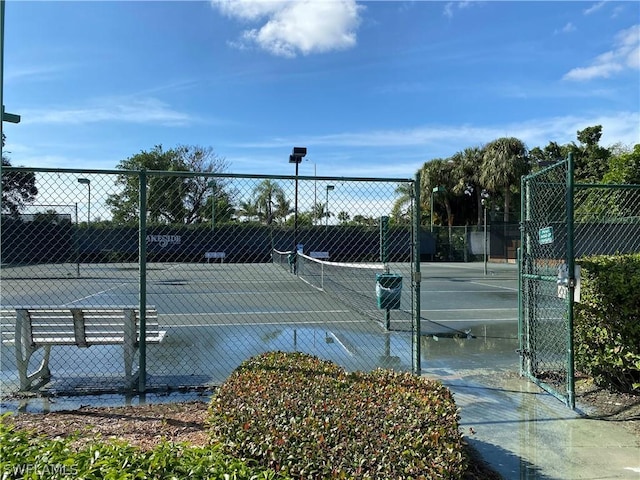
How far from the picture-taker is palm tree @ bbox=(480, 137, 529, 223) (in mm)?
42438

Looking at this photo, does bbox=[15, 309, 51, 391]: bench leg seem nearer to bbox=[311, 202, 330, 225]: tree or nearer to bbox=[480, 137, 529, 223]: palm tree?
bbox=[311, 202, 330, 225]: tree

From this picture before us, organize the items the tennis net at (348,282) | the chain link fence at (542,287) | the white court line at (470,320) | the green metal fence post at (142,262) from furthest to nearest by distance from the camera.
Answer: the tennis net at (348,282), the white court line at (470,320), the chain link fence at (542,287), the green metal fence post at (142,262)

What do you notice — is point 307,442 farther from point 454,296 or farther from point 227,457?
point 454,296

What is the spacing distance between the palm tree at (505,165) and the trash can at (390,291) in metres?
36.5

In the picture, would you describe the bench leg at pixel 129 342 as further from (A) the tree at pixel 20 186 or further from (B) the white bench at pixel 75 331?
(A) the tree at pixel 20 186

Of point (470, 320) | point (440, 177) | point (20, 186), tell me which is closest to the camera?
point (20, 186)

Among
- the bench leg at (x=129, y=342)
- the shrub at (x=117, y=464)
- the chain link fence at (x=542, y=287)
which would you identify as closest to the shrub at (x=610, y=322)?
the chain link fence at (x=542, y=287)

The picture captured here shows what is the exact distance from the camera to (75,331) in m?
5.55

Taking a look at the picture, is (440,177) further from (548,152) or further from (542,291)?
(542,291)

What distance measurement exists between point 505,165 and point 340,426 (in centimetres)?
4302

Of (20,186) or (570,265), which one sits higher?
(20,186)

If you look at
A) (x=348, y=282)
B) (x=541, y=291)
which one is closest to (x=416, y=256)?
(x=541, y=291)

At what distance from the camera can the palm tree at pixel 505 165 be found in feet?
139

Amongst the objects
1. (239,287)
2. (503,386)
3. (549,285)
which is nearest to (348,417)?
(503,386)
